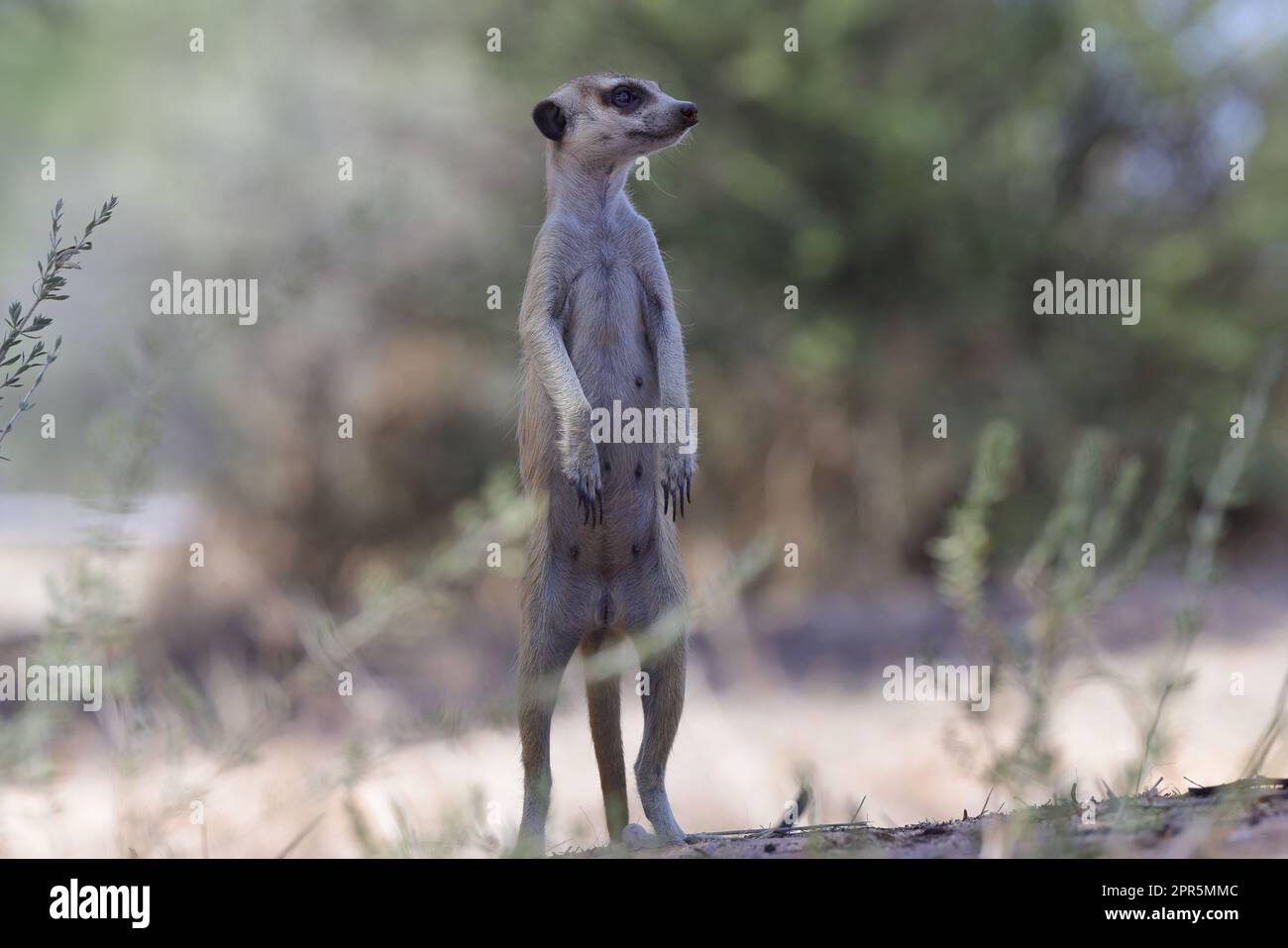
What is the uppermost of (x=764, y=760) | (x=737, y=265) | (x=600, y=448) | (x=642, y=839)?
(x=737, y=265)

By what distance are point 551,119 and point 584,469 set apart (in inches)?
46.3

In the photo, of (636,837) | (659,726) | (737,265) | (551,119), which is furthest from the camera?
(737,265)

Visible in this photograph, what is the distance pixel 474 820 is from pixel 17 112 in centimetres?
1934

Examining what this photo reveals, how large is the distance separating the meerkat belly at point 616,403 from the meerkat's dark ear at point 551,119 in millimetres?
458

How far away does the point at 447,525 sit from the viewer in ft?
61.1

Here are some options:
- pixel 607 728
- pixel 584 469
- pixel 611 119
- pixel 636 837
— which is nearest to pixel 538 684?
pixel 607 728

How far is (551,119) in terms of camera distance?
4270 mm

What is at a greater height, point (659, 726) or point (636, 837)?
point (659, 726)

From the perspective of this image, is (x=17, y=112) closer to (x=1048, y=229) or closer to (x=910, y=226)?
(x=910, y=226)

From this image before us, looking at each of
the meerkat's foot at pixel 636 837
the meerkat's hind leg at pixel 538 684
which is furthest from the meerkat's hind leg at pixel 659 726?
the meerkat's hind leg at pixel 538 684

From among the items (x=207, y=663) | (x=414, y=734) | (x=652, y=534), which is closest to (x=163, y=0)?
(x=207, y=663)

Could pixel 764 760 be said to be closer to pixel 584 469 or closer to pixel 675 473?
pixel 675 473

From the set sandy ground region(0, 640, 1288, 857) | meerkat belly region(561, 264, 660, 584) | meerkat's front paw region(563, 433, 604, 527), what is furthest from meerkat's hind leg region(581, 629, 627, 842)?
sandy ground region(0, 640, 1288, 857)

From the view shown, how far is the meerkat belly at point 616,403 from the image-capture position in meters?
4.11
